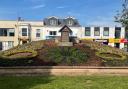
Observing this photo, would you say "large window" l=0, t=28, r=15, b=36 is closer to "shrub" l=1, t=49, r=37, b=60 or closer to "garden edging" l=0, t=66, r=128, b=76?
"shrub" l=1, t=49, r=37, b=60

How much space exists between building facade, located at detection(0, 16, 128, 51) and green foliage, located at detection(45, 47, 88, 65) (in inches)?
1797

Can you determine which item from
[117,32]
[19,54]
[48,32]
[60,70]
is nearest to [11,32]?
[48,32]

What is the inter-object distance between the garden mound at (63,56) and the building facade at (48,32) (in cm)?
4458

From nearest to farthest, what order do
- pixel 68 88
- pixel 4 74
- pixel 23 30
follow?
1. pixel 68 88
2. pixel 4 74
3. pixel 23 30

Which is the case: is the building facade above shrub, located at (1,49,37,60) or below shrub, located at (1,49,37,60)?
above

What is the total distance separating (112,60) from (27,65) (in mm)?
5795

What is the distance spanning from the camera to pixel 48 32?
256 ft

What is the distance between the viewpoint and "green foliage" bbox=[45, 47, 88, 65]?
82.7ft

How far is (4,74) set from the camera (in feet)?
74.4

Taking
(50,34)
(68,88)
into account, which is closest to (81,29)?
(50,34)

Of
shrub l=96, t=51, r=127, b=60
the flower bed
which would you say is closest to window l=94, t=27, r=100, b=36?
shrub l=96, t=51, r=127, b=60

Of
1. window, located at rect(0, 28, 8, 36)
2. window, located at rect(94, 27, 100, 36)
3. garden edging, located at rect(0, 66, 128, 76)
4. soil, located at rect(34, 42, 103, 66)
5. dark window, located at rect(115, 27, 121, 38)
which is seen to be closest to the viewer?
garden edging, located at rect(0, 66, 128, 76)

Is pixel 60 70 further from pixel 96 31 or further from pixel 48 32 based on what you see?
pixel 96 31

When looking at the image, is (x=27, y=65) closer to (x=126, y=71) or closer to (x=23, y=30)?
(x=126, y=71)
